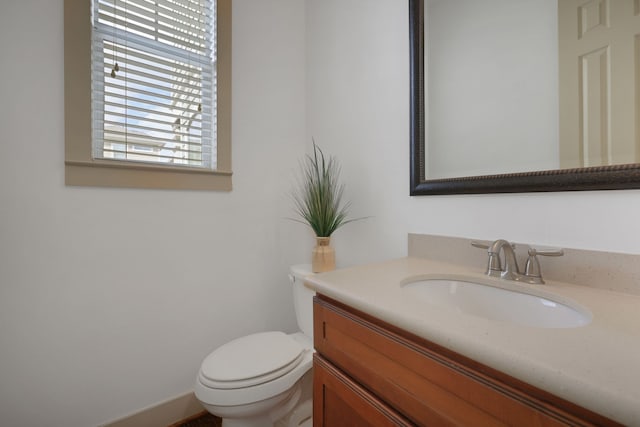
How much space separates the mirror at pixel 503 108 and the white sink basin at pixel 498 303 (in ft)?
1.03

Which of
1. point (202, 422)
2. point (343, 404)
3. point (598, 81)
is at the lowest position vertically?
point (202, 422)

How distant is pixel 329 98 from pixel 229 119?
57cm

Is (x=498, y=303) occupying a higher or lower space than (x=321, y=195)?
lower

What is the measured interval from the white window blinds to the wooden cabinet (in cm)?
112

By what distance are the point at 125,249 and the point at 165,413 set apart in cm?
82

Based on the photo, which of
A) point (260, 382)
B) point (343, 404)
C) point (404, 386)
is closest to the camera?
point (404, 386)

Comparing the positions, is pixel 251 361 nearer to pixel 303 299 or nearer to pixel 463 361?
pixel 303 299

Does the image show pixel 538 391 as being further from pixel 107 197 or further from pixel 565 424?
pixel 107 197

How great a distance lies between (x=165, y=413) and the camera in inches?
51.2

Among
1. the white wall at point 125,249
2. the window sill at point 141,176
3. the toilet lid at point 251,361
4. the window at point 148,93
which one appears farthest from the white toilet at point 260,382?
the window at point 148,93

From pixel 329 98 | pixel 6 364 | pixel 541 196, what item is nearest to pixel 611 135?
pixel 541 196

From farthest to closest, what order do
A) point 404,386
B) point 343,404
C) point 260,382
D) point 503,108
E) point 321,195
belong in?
point 321,195 < point 260,382 < point 503,108 < point 343,404 < point 404,386

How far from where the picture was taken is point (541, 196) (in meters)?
0.78

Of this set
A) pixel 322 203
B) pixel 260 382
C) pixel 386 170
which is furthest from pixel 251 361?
pixel 386 170
